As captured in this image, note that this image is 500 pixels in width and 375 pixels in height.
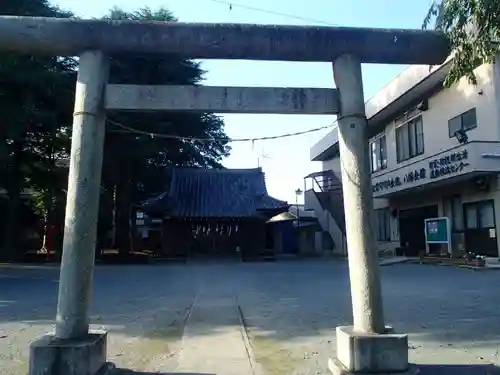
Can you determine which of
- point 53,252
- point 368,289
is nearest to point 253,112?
point 368,289

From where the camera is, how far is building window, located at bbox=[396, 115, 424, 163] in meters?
26.7

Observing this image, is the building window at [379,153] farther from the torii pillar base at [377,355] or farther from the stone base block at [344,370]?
the torii pillar base at [377,355]

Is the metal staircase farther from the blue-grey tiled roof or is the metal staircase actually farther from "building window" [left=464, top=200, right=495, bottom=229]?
"building window" [left=464, top=200, right=495, bottom=229]

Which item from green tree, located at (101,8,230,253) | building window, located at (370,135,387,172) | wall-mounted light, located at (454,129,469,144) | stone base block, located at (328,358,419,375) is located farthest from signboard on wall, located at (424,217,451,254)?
stone base block, located at (328,358,419,375)

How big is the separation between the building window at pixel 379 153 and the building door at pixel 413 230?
3.73 m

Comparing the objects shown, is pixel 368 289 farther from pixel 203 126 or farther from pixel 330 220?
pixel 330 220

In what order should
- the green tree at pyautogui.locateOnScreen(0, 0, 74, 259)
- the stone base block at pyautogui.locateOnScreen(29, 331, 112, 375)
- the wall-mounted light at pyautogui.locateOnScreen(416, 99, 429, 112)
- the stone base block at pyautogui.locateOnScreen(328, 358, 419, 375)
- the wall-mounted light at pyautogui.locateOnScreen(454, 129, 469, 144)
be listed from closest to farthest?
the stone base block at pyautogui.locateOnScreen(29, 331, 112, 375)
the stone base block at pyautogui.locateOnScreen(328, 358, 419, 375)
the wall-mounted light at pyautogui.locateOnScreen(454, 129, 469, 144)
the green tree at pyautogui.locateOnScreen(0, 0, 74, 259)
the wall-mounted light at pyautogui.locateOnScreen(416, 99, 429, 112)

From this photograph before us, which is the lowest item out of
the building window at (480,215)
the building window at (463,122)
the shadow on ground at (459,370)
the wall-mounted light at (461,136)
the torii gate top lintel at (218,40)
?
the shadow on ground at (459,370)

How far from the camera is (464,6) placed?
228 inches

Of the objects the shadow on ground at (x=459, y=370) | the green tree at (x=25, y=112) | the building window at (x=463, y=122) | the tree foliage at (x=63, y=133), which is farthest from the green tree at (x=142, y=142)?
the shadow on ground at (x=459, y=370)

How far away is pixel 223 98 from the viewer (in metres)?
6.18

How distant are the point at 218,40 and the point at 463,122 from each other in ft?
63.0

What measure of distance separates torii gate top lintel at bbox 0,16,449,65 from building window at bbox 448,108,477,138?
56.0 feet

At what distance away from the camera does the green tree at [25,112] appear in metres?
23.0
